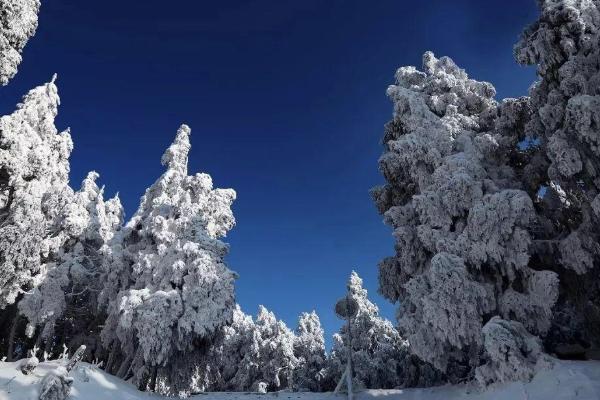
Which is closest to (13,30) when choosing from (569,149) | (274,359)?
(569,149)

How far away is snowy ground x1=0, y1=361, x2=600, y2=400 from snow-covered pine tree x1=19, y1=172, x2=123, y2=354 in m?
5.65

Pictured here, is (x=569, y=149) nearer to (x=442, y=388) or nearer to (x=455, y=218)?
(x=455, y=218)

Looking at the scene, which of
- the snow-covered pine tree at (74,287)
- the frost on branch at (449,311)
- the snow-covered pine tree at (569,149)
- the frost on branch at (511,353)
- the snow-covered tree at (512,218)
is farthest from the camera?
the snow-covered pine tree at (74,287)

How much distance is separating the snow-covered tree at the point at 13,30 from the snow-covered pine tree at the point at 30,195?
505 centimetres

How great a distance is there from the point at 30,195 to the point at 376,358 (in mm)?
26395

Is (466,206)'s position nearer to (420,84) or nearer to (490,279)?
(490,279)

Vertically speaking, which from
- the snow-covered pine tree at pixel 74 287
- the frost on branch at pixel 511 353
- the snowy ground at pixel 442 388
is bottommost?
the snowy ground at pixel 442 388

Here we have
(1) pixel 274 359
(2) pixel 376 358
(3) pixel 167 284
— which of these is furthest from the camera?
(1) pixel 274 359

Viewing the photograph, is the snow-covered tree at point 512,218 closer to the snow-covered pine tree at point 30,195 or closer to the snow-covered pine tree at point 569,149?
the snow-covered pine tree at point 569,149

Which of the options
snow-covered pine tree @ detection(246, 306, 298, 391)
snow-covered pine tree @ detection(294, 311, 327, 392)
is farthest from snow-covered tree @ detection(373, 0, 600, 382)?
snow-covered pine tree @ detection(246, 306, 298, 391)

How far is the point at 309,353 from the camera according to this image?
44.1 metres

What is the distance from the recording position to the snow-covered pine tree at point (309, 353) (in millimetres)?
37812

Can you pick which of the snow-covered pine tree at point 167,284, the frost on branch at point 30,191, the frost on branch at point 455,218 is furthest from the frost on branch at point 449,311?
the frost on branch at point 30,191

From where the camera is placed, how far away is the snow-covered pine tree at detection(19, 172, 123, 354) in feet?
67.7
